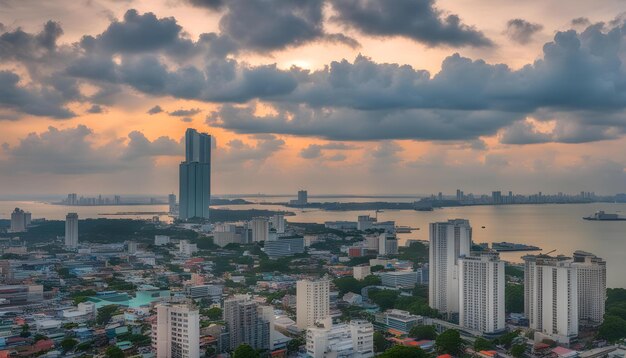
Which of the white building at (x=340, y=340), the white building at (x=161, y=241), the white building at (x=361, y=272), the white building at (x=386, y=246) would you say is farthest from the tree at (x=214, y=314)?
the white building at (x=161, y=241)

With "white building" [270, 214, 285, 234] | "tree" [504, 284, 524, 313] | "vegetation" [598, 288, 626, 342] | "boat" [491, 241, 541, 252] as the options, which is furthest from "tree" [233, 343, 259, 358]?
"white building" [270, 214, 285, 234]

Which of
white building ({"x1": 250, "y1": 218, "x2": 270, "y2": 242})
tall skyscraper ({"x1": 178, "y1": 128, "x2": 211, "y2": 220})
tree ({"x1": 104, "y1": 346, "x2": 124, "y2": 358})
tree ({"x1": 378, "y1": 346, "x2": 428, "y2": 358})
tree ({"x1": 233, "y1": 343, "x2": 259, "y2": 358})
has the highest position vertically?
tall skyscraper ({"x1": 178, "y1": 128, "x2": 211, "y2": 220})

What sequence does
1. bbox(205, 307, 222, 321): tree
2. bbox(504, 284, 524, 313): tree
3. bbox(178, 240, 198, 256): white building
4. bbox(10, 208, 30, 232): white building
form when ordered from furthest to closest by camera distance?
bbox(10, 208, 30, 232): white building < bbox(178, 240, 198, 256): white building < bbox(504, 284, 524, 313): tree < bbox(205, 307, 222, 321): tree

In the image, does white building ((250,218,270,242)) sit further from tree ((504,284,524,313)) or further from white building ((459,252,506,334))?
white building ((459,252,506,334))

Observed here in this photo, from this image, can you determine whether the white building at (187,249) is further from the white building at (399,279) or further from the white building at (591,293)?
the white building at (591,293)

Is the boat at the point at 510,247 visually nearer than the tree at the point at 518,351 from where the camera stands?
No

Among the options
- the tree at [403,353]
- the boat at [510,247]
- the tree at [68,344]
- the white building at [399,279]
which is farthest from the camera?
the boat at [510,247]

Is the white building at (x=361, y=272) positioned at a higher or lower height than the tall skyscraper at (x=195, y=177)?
lower
